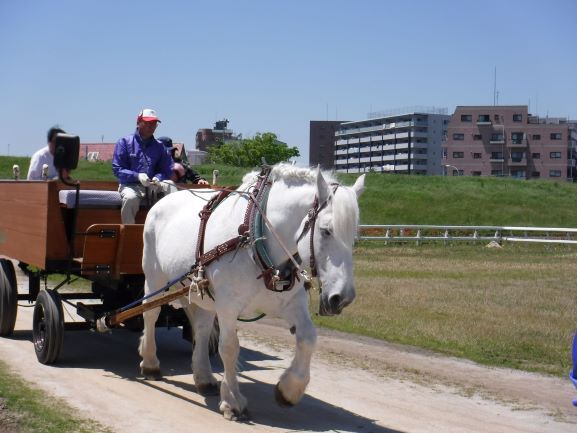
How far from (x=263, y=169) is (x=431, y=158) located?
148 metres

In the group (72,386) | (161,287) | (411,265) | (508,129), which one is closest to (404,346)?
(161,287)

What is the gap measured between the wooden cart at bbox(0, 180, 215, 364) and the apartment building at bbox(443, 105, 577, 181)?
106 metres

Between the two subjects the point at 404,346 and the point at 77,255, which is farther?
the point at 404,346

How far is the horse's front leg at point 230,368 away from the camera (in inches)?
294

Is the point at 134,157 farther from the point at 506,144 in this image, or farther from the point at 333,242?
the point at 506,144

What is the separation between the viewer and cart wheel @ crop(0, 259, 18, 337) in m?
11.0

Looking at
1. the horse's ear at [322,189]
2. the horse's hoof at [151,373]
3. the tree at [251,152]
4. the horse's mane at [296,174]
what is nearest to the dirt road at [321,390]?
the horse's hoof at [151,373]

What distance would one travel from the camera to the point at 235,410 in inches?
295

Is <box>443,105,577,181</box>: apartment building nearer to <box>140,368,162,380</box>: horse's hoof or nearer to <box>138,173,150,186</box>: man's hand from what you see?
<box>138,173,150,186</box>: man's hand

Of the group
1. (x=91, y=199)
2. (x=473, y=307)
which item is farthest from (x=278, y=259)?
(x=473, y=307)

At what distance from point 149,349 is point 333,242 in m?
3.46

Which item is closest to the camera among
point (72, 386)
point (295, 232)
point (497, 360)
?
point (295, 232)

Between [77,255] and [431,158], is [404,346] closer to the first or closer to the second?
[77,255]

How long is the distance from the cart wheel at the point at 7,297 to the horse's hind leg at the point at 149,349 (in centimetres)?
266
